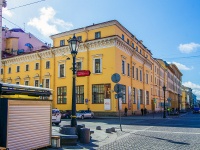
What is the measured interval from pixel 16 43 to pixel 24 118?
52141 millimetres

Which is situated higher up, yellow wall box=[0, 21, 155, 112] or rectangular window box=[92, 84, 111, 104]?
yellow wall box=[0, 21, 155, 112]

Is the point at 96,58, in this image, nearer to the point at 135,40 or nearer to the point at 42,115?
the point at 135,40

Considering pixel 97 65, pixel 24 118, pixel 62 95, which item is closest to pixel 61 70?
pixel 62 95

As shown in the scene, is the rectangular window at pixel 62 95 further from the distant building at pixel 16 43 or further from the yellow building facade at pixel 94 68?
the distant building at pixel 16 43

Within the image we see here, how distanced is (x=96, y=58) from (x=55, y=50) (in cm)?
914

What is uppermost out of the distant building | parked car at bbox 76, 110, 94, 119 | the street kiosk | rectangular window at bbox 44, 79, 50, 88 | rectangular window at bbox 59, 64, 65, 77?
the distant building

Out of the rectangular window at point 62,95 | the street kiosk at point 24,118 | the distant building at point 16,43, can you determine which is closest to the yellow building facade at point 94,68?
the rectangular window at point 62,95

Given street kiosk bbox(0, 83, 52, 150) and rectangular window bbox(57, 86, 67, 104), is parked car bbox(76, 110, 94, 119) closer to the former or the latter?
rectangular window bbox(57, 86, 67, 104)

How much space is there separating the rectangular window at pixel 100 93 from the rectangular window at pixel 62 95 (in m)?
6.20

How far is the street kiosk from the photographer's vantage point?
718 cm

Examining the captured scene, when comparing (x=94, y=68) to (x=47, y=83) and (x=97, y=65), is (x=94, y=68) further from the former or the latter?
(x=47, y=83)

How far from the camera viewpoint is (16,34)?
191 ft

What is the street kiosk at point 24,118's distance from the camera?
7.18 m

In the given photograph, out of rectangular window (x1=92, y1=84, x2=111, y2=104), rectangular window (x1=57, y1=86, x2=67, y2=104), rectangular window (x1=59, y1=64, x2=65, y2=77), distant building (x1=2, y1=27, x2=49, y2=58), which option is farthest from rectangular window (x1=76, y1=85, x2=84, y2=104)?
distant building (x1=2, y1=27, x2=49, y2=58)
